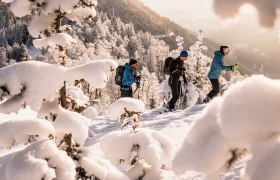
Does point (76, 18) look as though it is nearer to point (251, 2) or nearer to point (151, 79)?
point (251, 2)

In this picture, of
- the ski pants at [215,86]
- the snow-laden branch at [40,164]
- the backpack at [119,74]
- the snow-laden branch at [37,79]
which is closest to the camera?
the snow-laden branch at [40,164]

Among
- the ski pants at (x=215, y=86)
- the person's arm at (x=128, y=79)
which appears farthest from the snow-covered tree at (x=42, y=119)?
the ski pants at (x=215, y=86)

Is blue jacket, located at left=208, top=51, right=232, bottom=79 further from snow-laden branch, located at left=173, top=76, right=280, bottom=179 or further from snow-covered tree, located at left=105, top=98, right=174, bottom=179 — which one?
snow-laden branch, located at left=173, top=76, right=280, bottom=179

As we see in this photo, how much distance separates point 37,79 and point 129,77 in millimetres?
8760

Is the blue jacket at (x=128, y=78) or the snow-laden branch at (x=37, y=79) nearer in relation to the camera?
the snow-laden branch at (x=37, y=79)

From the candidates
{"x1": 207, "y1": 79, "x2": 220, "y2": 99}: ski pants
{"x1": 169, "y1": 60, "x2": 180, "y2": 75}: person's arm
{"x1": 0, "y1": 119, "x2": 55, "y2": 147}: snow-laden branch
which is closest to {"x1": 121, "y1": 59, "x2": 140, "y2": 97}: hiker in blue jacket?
{"x1": 169, "y1": 60, "x2": 180, "y2": 75}: person's arm

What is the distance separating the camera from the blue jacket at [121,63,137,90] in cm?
1316

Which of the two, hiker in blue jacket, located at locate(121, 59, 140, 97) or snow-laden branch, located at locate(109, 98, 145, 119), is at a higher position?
snow-laden branch, located at locate(109, 98, 145, 119)

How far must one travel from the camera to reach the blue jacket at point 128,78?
43.2 feet

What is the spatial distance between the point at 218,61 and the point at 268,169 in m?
12.4

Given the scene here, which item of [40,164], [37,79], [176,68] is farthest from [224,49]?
[40,164]

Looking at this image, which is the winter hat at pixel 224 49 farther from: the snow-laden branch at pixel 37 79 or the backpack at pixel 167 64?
the snow-laden branch at pixel 37 79

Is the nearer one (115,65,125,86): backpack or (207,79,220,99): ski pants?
(115,65,125,86): backpack

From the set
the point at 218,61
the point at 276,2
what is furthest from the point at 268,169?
the point at 218,61
